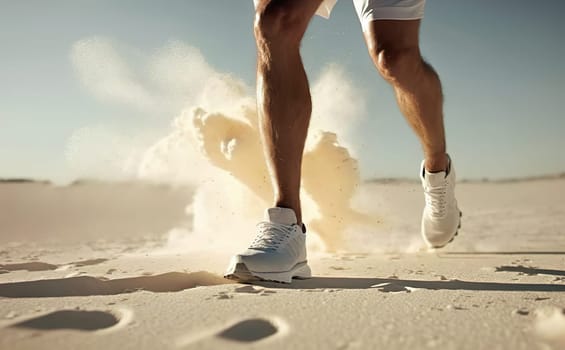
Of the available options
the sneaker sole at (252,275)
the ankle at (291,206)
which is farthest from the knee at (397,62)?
the sneaker sole at (252,275)

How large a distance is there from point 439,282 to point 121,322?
1049 millimetres

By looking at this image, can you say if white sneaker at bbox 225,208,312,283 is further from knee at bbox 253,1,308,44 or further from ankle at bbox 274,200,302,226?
knee at bbox 253,1,308,44

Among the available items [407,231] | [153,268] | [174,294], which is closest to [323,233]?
[407,231]

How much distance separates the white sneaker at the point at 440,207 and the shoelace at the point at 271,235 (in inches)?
48.4

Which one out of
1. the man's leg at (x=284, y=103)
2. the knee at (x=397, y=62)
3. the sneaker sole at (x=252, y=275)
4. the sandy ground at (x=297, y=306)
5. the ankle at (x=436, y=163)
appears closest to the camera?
the sandy ground at (x=297, y=306)

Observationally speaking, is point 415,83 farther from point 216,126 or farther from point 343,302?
point 216,126

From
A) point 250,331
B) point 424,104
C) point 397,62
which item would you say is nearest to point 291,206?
point 250,331

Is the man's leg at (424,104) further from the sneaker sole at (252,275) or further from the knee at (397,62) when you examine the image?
the sneaker sole at (252,275)

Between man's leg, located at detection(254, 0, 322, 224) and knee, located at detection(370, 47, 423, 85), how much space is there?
25.6 inches

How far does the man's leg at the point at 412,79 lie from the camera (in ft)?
7.84

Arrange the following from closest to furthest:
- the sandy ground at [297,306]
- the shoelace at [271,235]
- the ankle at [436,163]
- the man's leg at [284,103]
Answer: the sandy ground at [297,306]
the shoelace at [271,235]
the man's leg at [284,103]
the ankle at [436,163]

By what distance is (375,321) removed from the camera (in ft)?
3.36

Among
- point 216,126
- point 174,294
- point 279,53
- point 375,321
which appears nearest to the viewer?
point 375,321

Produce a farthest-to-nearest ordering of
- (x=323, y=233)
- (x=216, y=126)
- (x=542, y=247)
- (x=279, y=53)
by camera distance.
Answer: (x=216, y=126), (x=323, y=233), (x=542, y=247), (x=279, y=53)
